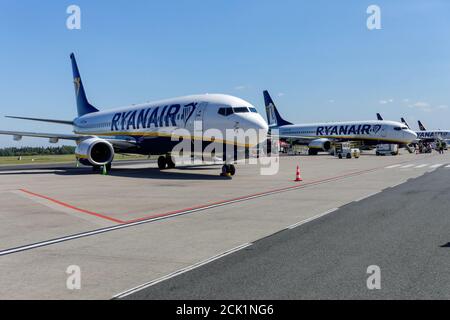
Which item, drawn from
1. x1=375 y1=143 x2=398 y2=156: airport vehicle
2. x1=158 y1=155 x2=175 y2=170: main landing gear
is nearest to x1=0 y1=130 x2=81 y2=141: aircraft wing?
x1=158 y1=155 x2=175 y2=170: main landing gear

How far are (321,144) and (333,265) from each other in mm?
58324

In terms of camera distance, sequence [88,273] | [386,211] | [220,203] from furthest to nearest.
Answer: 1. [220,203]
2. [386,211]
3. [88,273]

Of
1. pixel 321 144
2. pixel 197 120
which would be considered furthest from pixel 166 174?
pixel 321 144

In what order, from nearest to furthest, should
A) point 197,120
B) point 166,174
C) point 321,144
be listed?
point 197,120 < point 166,174 < point 321,144

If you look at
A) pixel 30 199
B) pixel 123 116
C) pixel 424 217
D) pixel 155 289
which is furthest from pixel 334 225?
pixel 123 116

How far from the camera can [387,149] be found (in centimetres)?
5962

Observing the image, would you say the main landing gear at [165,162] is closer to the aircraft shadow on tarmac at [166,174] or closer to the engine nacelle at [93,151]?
the aircraft shadow on tarmac at [166,174]

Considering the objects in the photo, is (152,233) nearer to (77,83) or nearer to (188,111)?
(188,111)

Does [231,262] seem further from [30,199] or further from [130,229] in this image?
[30,199]

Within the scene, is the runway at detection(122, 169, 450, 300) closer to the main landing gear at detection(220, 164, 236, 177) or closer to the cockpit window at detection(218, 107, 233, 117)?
the cockpit window at detection(218, 107, 233, 117)

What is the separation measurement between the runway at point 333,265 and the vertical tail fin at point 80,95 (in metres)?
37.7

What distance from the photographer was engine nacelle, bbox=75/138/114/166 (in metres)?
28.2

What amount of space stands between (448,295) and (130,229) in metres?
6.67

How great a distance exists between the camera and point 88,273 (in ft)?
21.1
